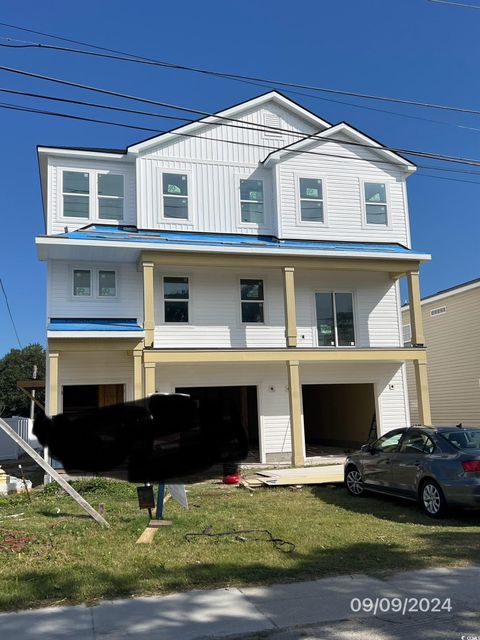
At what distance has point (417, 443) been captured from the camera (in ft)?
31.4

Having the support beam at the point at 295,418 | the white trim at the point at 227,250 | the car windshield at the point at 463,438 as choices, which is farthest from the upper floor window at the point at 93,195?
the car windshield at the point at 463,438

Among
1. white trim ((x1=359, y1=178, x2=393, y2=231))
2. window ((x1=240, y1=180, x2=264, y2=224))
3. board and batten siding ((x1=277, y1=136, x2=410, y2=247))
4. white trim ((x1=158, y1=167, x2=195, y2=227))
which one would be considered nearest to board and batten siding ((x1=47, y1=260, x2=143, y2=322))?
white trim ((x1=158, y1=167, x2=195, y2=227))

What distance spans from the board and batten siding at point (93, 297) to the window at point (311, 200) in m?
5.76

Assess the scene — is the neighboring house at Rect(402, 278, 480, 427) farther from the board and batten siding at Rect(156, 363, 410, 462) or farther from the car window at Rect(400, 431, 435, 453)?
the car window at Rect(400, 431, 435, 453)

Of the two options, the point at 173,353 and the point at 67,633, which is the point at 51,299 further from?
the point at 67,633

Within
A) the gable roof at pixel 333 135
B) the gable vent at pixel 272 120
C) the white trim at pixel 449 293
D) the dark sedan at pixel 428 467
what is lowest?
the dark sedan at pixel 428 467

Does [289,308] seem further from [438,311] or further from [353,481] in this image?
[438,311]

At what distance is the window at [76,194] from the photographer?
16.9 m

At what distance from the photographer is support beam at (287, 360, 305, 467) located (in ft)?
51.6

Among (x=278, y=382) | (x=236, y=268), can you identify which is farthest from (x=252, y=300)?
(x=278, y=382)

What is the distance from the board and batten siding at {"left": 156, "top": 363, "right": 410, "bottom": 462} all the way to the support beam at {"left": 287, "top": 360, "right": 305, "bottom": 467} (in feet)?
5.44

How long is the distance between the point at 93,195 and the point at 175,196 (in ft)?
8.01

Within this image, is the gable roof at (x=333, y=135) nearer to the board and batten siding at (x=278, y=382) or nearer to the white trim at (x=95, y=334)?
the board and batten siding at (x=278, y=382)
